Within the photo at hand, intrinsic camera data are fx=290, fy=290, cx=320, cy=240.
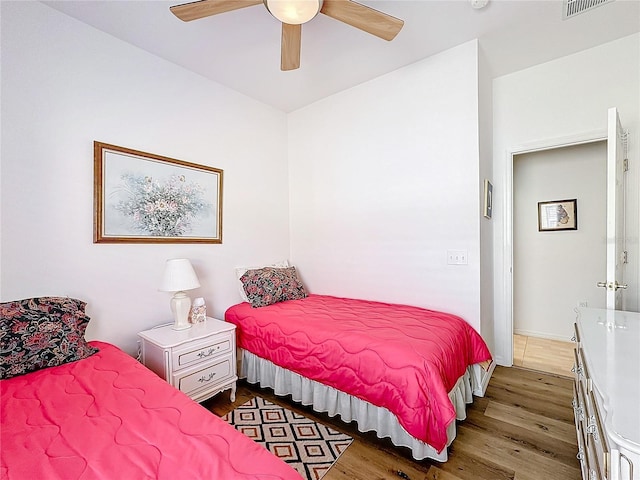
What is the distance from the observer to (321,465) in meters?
1.59

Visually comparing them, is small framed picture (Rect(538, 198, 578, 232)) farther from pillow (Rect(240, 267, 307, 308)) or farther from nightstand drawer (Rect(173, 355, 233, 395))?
nightstand drawer (Rect(173, 355, 233, 395))

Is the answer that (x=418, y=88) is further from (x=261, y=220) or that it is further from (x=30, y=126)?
(x=30, y=126)

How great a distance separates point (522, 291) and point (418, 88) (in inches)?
115

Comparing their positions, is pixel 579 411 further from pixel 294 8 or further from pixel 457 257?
pixel 294 8

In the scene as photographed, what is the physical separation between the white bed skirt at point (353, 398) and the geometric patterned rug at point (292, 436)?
4.4 inches

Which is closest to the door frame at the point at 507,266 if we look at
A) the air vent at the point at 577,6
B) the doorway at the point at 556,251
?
the doorway at the point at 556,251

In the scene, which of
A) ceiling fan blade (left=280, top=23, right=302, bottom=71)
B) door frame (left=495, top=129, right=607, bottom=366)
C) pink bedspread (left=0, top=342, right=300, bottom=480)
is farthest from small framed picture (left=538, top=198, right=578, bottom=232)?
pink bedspread (left=0, top=342, right=300, bottom=480)

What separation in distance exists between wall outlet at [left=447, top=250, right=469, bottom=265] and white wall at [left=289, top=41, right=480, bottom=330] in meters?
0.03

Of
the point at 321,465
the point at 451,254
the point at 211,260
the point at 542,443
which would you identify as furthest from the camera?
the point at 211,260

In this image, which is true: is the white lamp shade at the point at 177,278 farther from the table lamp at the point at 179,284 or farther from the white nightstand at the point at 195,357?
the white nightstand at the point at 195,357

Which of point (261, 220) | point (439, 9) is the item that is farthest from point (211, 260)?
point (439, 9)

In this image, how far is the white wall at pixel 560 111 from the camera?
7.34 ft

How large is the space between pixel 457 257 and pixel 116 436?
232 cm

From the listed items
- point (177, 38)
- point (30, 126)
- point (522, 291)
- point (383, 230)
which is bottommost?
point (522, 291)
